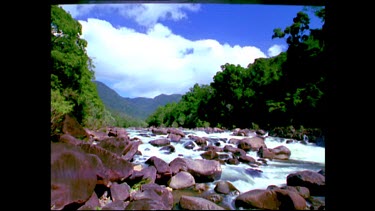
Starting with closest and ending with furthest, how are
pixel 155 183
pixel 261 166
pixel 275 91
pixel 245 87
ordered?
pixel 155 183 → pixel 261 166 → pixel 275 91 → pixel 245 87

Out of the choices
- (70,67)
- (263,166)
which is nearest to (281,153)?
(263,166)

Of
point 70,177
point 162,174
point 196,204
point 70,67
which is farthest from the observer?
point 70,67

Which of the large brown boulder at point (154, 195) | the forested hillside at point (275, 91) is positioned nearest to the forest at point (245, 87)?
the forested hillside at point (275, 91)

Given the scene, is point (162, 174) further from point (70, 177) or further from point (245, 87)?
point (245, 87)

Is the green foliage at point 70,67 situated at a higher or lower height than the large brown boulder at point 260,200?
higher

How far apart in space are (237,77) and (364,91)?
1368 inches

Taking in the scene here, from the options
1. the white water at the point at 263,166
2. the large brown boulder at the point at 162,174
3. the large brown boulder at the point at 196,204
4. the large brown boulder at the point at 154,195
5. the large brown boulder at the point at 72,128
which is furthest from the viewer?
the large brown boulder at the point at 72,128

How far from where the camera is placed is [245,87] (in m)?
35.2

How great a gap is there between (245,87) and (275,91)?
9.02m

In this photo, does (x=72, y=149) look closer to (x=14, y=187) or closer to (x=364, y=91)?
(x=14, y=187)

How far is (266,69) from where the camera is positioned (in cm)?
3077

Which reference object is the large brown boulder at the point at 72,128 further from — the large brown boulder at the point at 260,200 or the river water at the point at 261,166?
the large brown boulder at the point at 260,200

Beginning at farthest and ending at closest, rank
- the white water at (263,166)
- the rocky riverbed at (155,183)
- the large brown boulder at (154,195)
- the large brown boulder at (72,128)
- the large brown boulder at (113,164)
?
the large brown boulder at (72,128), the white water at (263,166), the large brown boulder at (113,164), the large brown boulder at (154,195), the rocky riverbed at (155,183)

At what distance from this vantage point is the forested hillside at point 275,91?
19.6 m
